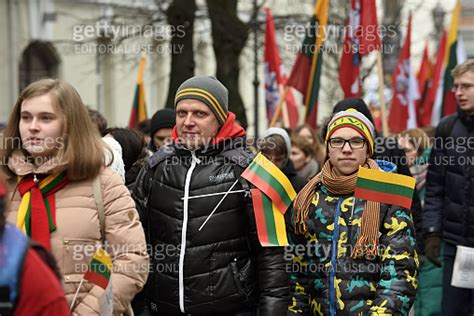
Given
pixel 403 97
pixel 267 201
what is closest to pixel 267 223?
pixel 267 201

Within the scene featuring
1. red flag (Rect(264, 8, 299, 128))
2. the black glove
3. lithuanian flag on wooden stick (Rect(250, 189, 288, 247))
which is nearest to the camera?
lithuanian flag on wooden stick (Rect(250, 189, 288, 247))

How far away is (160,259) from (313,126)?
268 inches

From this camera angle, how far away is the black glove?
7.26m

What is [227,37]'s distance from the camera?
16.2 m

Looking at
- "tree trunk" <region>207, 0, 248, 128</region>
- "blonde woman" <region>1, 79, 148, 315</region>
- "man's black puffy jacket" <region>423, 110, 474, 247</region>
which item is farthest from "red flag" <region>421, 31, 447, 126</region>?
"blonde woman" <region>1, 79, 148, 315</region>

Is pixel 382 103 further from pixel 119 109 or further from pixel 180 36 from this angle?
pixel 119 109

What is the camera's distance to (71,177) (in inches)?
160

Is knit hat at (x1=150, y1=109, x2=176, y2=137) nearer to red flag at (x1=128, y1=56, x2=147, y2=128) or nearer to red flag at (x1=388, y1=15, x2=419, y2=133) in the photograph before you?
red flag at (x1=128, y1=56, x2=147, y2=128)

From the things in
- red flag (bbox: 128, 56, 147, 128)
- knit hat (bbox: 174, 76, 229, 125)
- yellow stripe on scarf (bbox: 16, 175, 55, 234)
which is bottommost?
red flag (bbox: 128, 56, 147, 128)

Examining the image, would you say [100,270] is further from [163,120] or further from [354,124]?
[163,120]

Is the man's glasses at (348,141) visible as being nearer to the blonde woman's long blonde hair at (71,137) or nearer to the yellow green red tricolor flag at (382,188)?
Answer: the yellow green red tricolor flag at (382,188)

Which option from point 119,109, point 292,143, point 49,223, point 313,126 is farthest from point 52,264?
point 119,109

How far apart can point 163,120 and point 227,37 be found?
8384 millimetres

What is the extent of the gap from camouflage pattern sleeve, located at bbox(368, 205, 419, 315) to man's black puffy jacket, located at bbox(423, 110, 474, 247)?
218 centimetres
